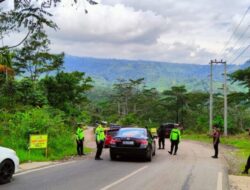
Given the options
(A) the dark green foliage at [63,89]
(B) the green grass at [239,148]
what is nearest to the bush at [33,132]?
(B) the green grass at [239,148]

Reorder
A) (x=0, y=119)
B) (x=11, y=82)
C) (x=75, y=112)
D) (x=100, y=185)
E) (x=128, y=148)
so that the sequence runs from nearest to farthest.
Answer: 1. (x=100, y=185)
2. (x=128, y=148)
3. (x=0, y=119)
4. (x=11, y=82)
5. (x=75, y=112)

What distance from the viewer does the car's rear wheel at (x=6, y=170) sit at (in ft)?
35.8

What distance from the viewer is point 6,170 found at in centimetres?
1114

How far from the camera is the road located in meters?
10.9

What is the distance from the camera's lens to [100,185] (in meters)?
11.0

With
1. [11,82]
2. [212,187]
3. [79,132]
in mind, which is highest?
[11,82]

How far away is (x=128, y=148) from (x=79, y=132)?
3452 millimetres

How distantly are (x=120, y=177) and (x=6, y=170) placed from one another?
11.2 ft

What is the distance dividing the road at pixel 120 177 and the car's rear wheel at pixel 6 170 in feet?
0.74

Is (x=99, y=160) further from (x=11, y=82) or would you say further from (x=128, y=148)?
(x=11, y=82)

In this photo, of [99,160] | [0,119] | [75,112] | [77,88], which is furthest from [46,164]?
[77,88]

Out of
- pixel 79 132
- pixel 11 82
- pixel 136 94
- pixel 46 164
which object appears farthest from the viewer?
pixel 136 94

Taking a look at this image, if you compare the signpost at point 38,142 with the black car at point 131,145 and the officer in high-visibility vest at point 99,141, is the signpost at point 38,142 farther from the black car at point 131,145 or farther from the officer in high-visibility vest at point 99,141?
the black car at point 131,145

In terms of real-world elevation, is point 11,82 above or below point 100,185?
above
